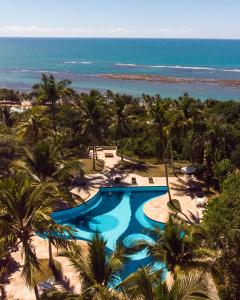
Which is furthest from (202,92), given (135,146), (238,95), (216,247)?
(216,247)

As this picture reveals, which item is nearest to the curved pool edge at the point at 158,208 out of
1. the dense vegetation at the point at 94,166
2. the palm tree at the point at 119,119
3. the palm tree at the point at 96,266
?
the dense vegetation at the point at 94,166

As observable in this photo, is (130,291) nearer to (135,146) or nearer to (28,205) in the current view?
(28,205)

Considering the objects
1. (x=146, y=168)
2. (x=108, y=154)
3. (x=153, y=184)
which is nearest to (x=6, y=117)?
(x=108, y=154)

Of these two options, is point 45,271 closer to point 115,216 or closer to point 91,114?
point 115,216

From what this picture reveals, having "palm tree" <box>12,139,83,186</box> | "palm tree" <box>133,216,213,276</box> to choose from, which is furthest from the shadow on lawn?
"palm tree" <box>133,216,213,276</box>

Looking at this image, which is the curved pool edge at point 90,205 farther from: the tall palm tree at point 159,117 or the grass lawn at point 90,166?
the tall palm tree at point 159,117

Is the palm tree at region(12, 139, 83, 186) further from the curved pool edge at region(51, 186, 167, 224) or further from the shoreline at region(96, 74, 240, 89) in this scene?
the shoreline at region(96, 74, 240, 89)
